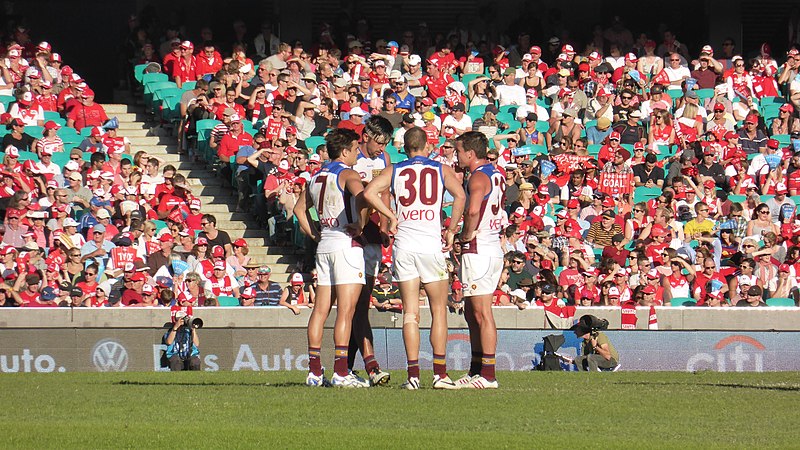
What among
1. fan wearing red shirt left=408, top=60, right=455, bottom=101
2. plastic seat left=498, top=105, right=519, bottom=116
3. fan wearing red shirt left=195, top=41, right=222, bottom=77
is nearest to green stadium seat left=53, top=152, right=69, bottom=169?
fan wearing red shirt left=195, top=41, right=222, bottom=77

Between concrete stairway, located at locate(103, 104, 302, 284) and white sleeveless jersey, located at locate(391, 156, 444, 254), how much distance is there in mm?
9198

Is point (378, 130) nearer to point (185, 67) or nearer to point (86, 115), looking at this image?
point (86, 115)

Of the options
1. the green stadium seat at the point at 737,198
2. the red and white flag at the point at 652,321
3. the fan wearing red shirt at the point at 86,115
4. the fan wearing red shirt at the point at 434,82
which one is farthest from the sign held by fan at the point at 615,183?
the fan wearing red shirt at the point at 86,115

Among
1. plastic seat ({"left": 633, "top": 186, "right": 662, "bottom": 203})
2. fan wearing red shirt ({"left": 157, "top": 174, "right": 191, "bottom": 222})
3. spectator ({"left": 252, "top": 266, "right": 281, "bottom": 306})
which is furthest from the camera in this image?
plastic seat ({"left": 633, "top": 186, "right": 662, "bottom": 203})

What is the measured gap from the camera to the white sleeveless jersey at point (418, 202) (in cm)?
1191

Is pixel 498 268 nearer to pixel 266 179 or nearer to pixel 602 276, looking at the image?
pixel 602 276

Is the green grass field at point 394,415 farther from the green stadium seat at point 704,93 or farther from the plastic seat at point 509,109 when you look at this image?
the green stadium seat at point 704,93

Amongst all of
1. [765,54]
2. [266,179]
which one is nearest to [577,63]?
[765,54]

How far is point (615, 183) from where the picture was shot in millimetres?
22656

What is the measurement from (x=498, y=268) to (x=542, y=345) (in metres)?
5.59

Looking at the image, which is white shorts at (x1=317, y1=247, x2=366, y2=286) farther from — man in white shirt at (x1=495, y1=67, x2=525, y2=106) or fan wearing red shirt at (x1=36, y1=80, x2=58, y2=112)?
man in white shirt at (x1=495, y1=67, x2=525, y2=106)

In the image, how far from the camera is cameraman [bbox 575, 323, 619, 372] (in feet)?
56.8

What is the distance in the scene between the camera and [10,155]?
2106cm

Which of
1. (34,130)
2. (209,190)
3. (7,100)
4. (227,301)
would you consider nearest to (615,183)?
(209,190)
